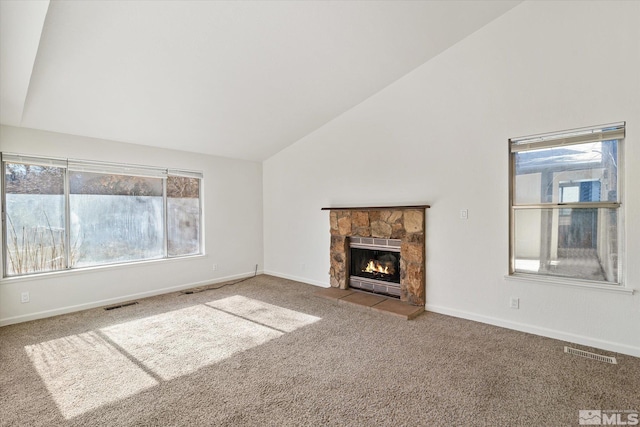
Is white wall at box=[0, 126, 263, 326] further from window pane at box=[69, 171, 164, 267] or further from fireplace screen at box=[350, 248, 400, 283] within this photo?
fireplace screen at box=[350, 248, 400, 283]

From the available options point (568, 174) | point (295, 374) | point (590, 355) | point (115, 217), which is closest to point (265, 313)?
point (295, 374)

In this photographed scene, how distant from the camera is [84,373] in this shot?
2.54 metres

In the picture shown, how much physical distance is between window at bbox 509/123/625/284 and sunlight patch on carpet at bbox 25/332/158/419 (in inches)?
151

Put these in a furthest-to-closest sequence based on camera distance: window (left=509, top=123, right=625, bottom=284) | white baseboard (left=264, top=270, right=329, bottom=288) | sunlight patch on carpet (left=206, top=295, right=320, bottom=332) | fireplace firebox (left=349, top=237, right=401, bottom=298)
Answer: white baseboard (left=264, top=270, right=329, bottom=288) → fireplace firebox (left=349, top=237, right=401, bottom=298) → sunlight patch on carpet (left=206, top=295, right=320, bottom=332) → window (left=509, top=123, right=625, bottom=284)

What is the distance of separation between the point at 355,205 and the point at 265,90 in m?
2.08

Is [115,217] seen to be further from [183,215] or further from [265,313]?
[265,313]

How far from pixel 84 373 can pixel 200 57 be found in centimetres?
301

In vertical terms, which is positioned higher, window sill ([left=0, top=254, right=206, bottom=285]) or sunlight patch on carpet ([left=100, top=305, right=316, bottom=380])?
window sill ([left=0, top=254, right=206, bottom=285])

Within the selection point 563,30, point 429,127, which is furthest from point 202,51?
point 563,30

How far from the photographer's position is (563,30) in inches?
118

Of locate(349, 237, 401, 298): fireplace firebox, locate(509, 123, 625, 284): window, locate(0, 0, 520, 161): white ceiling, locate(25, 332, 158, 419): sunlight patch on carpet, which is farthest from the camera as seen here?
locate(349, 237, 401, 298): fireplace firebox

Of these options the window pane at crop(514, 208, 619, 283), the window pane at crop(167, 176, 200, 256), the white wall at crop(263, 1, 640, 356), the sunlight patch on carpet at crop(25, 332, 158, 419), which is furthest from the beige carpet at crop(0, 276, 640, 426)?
the window pane at crop(167, 176, 200, 256)

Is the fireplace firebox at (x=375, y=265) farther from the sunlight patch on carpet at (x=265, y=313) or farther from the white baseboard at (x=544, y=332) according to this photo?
the sunlight patch on carpet at (x=265, y=313)

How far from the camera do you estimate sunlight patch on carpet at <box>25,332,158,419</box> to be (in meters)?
2.19
